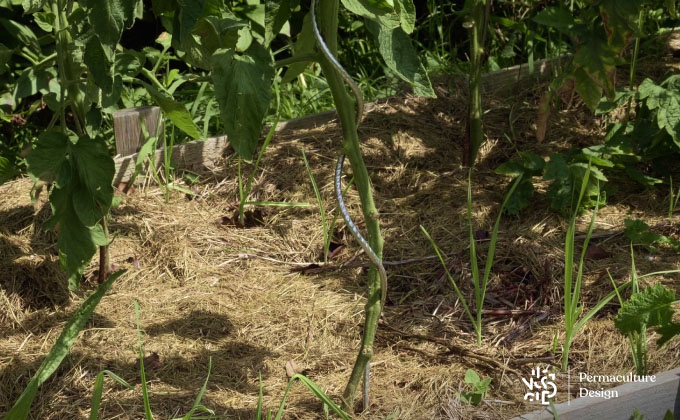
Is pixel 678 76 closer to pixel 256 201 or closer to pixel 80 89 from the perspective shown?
pixel 256 201

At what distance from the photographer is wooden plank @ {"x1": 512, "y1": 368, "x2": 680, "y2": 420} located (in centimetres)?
191

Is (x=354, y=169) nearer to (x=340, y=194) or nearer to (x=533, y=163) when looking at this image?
(x=340, y=194)

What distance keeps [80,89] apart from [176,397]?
0.98 metres

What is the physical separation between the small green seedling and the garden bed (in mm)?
22

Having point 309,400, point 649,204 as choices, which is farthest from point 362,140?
point 309,400

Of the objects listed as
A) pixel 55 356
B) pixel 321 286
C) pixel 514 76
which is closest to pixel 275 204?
pixel 321 286

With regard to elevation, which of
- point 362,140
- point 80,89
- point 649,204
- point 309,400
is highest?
point 80,89

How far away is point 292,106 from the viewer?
3.91 meters

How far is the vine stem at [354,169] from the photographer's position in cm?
188

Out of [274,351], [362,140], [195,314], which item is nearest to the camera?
[274,351]

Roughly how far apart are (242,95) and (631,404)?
1125mm

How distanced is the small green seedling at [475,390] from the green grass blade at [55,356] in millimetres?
924

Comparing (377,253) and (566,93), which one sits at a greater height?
(566,93)

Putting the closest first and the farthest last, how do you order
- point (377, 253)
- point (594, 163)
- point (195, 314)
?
point (377, 253)
point (195, 314)
point (594, 163)
